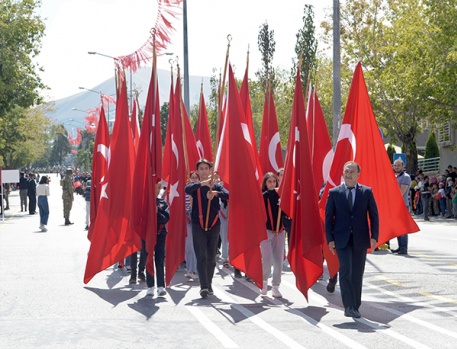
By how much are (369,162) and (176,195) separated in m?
3.16

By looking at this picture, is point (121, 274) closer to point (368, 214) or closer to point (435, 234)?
point (368, 214)

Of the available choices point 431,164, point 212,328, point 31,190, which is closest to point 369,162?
point 212,328

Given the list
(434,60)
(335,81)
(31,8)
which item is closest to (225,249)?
(335,81)

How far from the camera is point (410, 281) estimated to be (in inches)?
549

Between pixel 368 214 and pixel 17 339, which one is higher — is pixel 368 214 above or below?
above

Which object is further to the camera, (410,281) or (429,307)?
(410,281)

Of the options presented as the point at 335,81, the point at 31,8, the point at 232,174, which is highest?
the point at 31,8

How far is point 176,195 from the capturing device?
48.3ft

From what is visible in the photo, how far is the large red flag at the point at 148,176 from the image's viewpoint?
13133 mm

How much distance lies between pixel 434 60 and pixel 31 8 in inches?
752

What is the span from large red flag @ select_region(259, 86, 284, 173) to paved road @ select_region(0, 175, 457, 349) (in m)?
1.87

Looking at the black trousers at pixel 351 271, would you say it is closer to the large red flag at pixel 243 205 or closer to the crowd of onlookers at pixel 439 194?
the large red flag at pixel 243 205

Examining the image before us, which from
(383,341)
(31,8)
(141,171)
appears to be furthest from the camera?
(31,8)

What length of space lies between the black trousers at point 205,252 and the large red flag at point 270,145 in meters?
4.09
